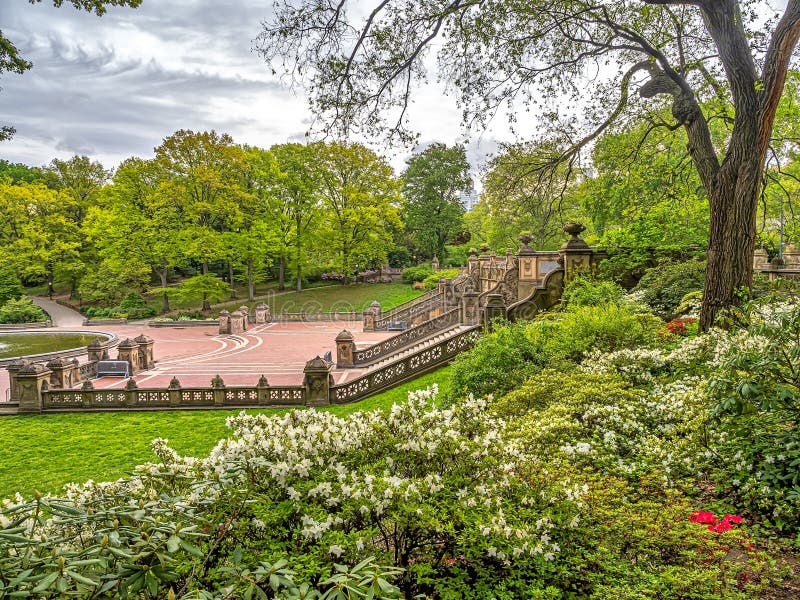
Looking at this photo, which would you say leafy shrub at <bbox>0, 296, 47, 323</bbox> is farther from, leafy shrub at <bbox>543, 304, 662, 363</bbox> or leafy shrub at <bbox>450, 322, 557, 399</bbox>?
leafy shrub at <bbox>543, 304, 662, 363</bbox>

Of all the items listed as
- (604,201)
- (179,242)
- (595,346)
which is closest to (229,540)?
(595,346)

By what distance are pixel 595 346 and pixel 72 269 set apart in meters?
49.0

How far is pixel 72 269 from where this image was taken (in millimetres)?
42188

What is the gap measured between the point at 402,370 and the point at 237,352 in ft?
37.9

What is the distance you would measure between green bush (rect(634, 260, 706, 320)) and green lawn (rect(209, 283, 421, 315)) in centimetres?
2700

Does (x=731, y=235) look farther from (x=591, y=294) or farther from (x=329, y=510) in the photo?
(x=329, y=510)

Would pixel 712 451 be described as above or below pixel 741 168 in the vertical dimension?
below

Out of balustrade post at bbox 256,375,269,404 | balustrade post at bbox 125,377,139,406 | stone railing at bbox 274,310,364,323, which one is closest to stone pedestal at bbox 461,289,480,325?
balustrade post at bbox 256,375,269,404

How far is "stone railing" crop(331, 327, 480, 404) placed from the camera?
42.9 feet

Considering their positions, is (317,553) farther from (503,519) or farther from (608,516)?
(608,516)

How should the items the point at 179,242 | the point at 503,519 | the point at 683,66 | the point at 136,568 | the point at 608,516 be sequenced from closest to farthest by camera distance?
the point at 136,568 < the point at 503,519 < the point at 608,516 < the point at 683,66 < the point at 179,242

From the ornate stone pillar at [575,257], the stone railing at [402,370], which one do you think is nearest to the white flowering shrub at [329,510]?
the stone railing at [402,370]

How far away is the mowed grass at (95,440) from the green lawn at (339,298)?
82.9ft

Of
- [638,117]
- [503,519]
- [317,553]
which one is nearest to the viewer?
[317,553]
